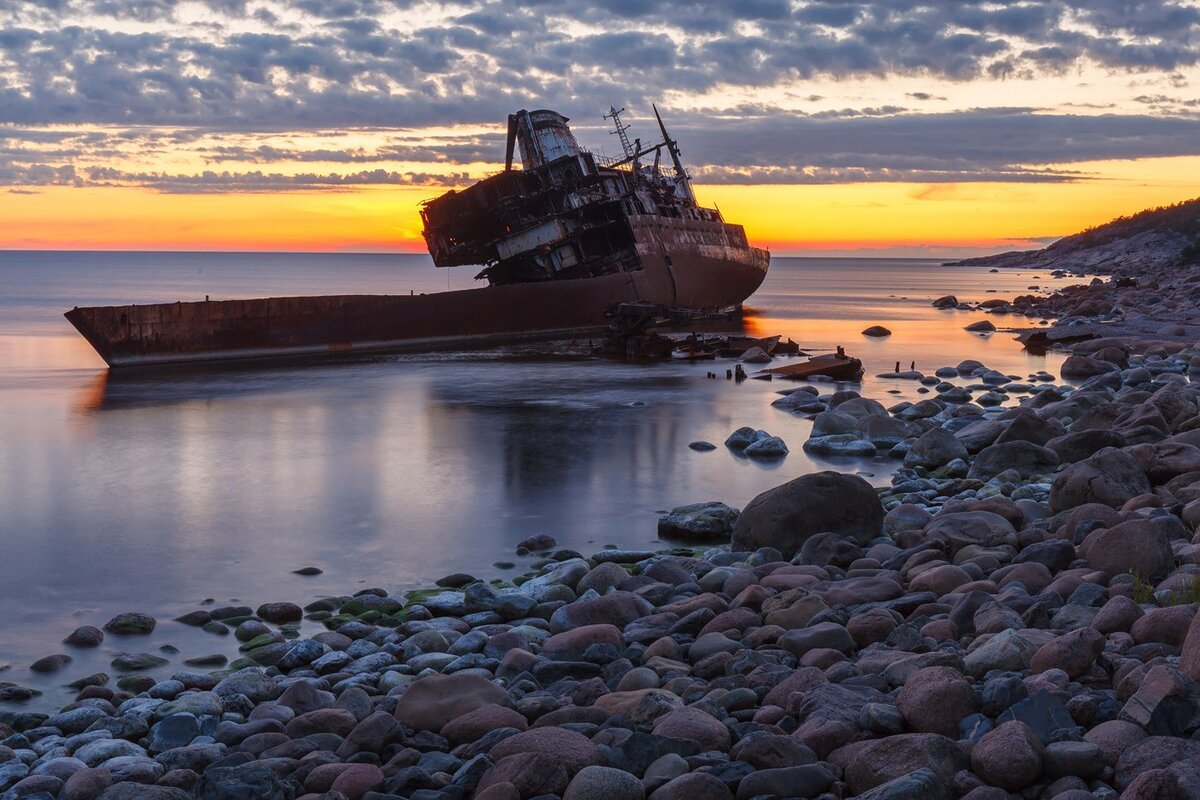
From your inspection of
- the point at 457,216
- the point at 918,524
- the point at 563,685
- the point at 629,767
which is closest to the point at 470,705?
the point at 563,685

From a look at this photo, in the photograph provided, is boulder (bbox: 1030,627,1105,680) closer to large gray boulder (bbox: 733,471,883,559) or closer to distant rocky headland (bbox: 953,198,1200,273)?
large gray boulder (bbox: 733,471,883,559)

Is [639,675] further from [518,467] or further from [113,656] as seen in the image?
[518,467]

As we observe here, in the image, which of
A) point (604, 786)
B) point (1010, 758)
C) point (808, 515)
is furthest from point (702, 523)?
point (1010, 758)

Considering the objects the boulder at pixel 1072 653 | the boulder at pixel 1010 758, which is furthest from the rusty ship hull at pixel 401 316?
the boulder at pixel 1010 758

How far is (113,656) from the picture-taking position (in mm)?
7973

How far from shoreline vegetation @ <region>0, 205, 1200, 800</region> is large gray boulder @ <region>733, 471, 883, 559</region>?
2 centimetres

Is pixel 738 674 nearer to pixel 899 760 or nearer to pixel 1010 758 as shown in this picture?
pixel 899 760

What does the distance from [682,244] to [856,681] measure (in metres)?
38.1

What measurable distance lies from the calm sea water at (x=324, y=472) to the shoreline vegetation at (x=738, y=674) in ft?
3.23

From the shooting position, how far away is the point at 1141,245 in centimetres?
10506

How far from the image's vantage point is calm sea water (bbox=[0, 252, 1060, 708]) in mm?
10211

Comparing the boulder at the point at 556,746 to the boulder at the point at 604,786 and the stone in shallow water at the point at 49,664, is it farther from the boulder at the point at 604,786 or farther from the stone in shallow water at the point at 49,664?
the stone in shallow water at the point at 49,664

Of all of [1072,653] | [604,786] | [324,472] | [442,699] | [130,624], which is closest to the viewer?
[604,786]

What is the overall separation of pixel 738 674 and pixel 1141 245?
112m
